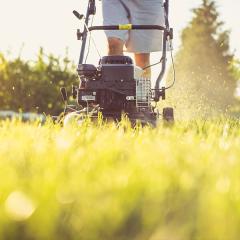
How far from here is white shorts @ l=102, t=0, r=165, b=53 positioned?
497cm

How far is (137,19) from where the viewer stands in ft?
17.1

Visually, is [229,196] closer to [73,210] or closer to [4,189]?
[73,210]

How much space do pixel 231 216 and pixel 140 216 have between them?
0.51 ft

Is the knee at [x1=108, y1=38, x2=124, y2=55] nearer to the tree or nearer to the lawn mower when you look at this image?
the lawn mower

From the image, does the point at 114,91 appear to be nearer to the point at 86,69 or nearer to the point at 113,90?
the point at 113,90

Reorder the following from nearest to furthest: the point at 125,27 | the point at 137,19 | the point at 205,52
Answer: the point at 125,27 < the point at 137,19 < the point at 205,52

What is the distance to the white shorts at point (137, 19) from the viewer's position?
4.97 m

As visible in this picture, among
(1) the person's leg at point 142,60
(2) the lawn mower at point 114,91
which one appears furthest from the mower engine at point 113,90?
(1) the person's leg at point 142,60

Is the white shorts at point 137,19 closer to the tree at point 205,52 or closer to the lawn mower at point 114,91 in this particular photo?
the lawn mower at point 114,91

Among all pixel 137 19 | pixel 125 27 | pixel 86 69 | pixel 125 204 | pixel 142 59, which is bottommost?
pixel 125 204

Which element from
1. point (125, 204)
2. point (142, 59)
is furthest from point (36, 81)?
point (125, 204)

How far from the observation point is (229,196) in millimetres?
932

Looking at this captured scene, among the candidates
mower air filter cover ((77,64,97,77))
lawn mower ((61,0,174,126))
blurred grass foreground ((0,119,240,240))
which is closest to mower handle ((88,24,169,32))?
lawn mower ((61,0,174,126))

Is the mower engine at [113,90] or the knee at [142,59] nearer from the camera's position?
the mower engine at [113,90]
